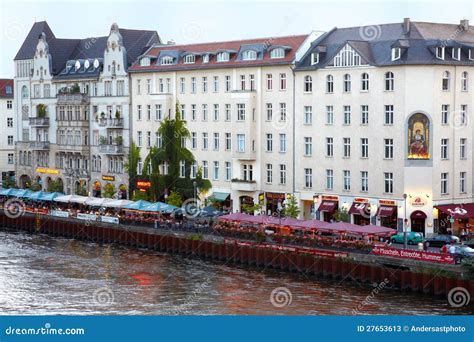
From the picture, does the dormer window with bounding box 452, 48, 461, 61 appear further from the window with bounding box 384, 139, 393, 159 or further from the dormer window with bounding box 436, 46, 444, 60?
the window with bounding box 384, 139, 393, 159

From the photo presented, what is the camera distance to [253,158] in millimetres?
75875

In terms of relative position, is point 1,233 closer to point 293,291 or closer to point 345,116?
point 345,116

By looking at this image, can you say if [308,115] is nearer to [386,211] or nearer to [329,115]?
[329,115]

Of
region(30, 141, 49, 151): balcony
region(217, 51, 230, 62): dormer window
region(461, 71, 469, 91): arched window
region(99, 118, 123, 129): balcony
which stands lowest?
region(30, 141, 49, 151): balcony

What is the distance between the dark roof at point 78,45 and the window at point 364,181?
3004 centimetres

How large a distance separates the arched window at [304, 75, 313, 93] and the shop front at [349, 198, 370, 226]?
895 cm

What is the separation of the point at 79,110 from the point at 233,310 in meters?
55.3

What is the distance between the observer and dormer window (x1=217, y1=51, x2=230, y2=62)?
78.7 meters

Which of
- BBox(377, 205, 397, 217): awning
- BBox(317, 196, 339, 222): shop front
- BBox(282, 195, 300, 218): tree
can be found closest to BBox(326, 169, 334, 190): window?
BBox(317, 196, 339, 222): shop front

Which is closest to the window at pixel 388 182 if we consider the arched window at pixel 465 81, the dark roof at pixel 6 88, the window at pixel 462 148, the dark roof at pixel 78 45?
the window at pixel 462 148

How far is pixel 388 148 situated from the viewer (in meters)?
66.2

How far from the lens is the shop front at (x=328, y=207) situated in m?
69.6

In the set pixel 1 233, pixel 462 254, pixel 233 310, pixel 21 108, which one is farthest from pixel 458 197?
pixel 21 108

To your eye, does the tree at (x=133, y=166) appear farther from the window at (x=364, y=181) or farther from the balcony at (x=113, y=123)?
the window at (x=364, y=181)
